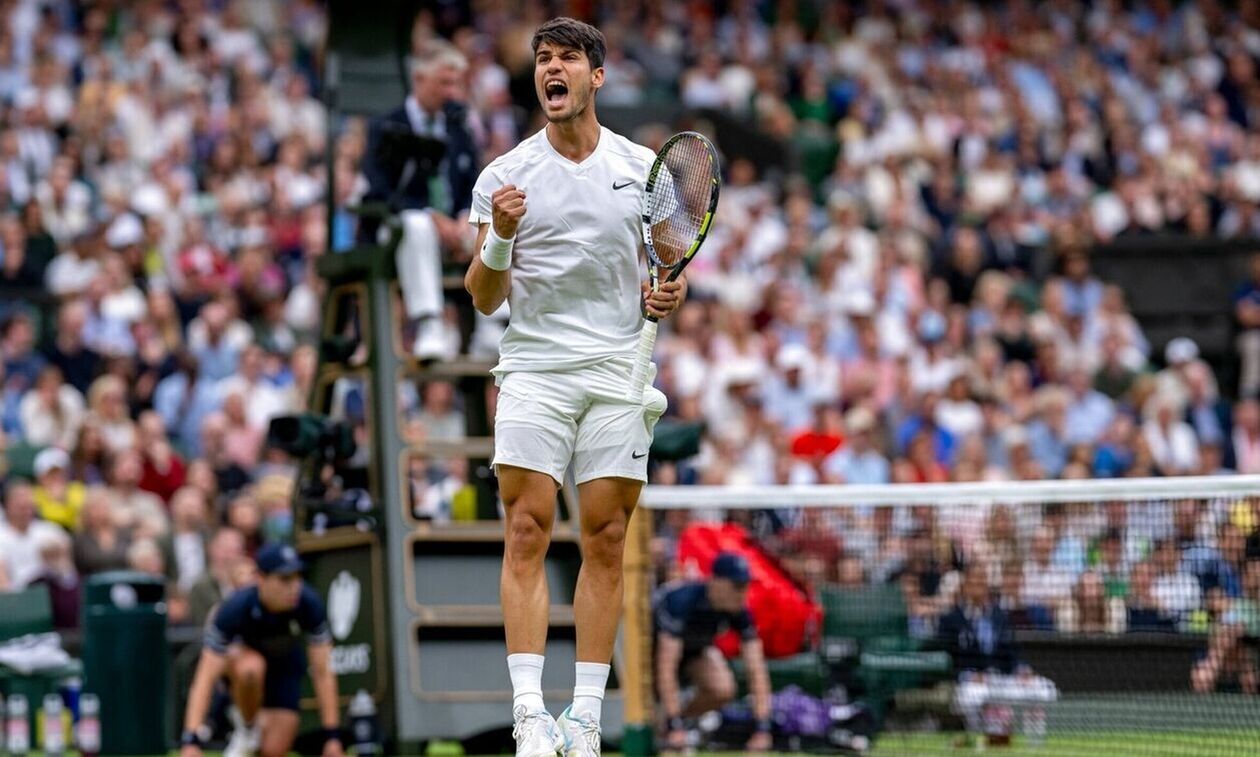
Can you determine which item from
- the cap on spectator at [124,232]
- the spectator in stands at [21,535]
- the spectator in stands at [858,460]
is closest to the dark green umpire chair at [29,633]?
the spectator in stands at [21,535]

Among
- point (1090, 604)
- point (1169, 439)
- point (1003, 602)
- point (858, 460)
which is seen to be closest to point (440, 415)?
point (858, 460)

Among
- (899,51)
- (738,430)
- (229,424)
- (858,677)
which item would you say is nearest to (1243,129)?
(899,51)

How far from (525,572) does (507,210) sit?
49.6 inches

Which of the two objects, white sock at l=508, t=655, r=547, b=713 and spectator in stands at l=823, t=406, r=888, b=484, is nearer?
white sock at l=508, t=655, r=547, b=713

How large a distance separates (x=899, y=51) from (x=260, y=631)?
1747 centimetres

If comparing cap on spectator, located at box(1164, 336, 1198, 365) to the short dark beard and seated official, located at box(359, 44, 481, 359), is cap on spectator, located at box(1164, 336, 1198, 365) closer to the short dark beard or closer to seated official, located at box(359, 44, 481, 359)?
seated official, located at box(359, 44, 481, 359)

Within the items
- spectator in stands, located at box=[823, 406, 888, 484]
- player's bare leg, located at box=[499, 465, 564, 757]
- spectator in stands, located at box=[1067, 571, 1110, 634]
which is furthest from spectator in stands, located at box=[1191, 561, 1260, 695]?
spectator in stands, located at box=[823, 406, 888, 484]

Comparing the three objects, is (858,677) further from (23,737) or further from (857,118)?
(857,118)

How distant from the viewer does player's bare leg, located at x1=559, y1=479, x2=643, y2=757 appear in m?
8.36

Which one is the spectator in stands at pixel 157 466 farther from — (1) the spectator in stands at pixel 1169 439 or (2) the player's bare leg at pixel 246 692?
(1) the spectator in stands at pixel 1169 439

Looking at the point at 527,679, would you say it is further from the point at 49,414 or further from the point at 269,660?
the point at 49,414

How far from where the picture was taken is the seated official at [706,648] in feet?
44.6

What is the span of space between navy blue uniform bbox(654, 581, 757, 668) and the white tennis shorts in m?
5.43

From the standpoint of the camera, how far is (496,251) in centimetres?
809
